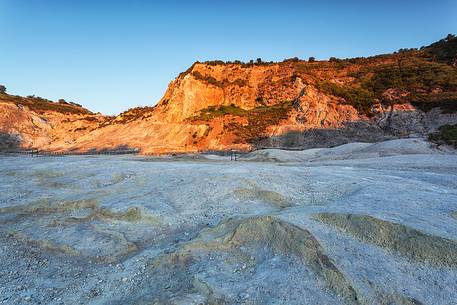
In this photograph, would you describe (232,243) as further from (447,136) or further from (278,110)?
(278,110)

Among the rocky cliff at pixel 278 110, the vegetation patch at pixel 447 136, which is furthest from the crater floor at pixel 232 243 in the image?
the rocky cliff at pixel 278 110

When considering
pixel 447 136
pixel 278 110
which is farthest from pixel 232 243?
pixel 278 110

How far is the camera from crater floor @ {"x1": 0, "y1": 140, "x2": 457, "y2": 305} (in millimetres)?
6453

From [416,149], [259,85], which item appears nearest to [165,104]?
[259,85]

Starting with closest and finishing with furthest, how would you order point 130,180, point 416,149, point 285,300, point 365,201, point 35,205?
point 285,300, point 365,201, point 35,205, point 130,180, point 416,149

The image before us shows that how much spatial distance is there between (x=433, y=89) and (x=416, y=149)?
2397 cm

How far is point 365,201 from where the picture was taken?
1091 centimetres

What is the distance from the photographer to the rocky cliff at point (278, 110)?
49000 millimetres

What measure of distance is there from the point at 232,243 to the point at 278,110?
5026 cm

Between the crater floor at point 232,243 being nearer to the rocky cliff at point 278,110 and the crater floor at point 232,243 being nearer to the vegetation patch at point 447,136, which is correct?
the vegetation patch at point 447,136

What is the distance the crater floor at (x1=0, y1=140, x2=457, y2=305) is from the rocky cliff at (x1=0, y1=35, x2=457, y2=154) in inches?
1437

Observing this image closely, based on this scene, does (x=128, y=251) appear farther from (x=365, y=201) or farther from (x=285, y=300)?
(x=365, y=201)

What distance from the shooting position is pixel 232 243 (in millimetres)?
8336

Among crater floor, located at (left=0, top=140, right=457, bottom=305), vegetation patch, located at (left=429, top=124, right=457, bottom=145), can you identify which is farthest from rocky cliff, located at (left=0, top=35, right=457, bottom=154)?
crater floor, located at (left=0, top=140, right=457, bottom=305)
